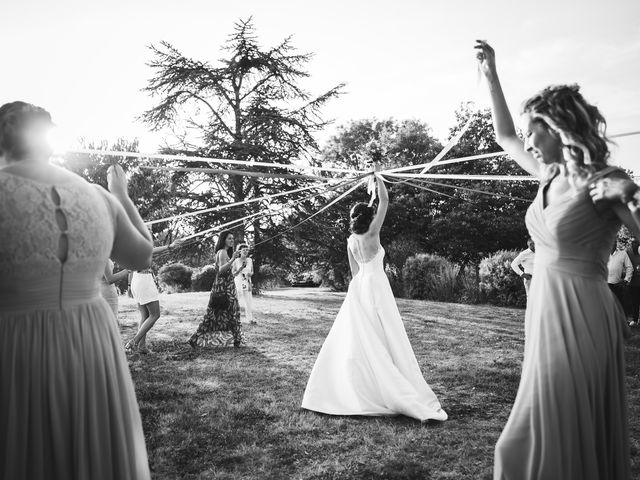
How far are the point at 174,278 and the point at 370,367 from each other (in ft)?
80.9

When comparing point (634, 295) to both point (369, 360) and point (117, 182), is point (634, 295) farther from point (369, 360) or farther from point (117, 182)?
point (117, 182)

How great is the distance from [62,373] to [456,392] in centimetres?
530

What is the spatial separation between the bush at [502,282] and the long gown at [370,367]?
12.8 m

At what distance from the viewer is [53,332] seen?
1.93 meters

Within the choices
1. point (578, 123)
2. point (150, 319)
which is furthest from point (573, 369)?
point (150, 319)

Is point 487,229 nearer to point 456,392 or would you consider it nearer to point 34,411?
point 456,392

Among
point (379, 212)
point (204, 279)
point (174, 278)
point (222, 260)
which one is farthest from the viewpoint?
point (174, 278)

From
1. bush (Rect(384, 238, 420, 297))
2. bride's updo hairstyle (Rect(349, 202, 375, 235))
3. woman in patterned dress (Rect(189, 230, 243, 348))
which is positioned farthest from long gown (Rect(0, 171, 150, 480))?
bush (Rect(384, 238, 420, 297))

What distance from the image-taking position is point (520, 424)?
243 cm

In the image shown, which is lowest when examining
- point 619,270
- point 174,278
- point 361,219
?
point 174,278

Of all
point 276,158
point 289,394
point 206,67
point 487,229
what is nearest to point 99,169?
point 206,67

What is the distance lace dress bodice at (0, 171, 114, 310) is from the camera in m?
1.87

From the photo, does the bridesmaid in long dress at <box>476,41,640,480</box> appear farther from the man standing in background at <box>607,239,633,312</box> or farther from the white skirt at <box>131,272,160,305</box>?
the man standing in background at <box>607,239,633,312</box>

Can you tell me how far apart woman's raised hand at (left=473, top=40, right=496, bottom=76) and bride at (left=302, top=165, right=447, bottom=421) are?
273 centimetres
